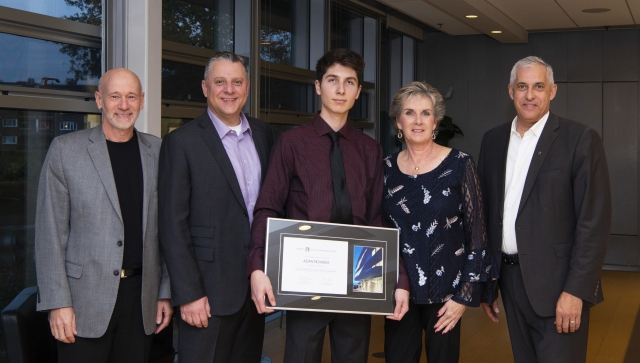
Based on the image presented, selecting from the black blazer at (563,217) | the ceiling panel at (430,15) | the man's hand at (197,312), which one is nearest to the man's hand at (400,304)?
the black blazer at (563,217)

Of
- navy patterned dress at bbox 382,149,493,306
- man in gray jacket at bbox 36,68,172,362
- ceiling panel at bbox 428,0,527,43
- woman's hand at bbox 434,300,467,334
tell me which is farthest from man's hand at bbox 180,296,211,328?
ceiling panel at bbox 428,0,527,43

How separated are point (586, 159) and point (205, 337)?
1722 mm

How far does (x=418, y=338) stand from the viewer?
2.79 meters

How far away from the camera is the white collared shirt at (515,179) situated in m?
2.89

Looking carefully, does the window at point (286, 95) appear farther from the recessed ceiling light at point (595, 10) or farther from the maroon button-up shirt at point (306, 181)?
the recessed ceiling light at point (595, 10)

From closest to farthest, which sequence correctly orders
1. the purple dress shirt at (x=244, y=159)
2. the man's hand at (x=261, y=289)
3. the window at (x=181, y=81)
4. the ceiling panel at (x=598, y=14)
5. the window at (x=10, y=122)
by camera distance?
1. the man's hand at (x=261, y=289)
2. the purple dress shirt at (x=244, y=159)
3. the window at (x=10, y=122)
4. the window at (x=181, y=81)
5. the ceiling panel at (x=598, y=14)

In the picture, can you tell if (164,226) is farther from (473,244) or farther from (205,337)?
(473,244)

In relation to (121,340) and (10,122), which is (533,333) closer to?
(121,340)

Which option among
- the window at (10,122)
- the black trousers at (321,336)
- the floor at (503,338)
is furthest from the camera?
the floor at (503,338)

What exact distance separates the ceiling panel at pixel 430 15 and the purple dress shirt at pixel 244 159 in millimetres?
4908

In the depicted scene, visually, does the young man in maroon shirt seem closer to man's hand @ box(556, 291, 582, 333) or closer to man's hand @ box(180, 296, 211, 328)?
man's hand @ box(180, 296, 211, 328)

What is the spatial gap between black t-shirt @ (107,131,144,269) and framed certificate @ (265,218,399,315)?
577 millimetres

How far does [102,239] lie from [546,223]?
71.3 inches

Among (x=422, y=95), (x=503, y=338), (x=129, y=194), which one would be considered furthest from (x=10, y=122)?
(x=503, y=338)
